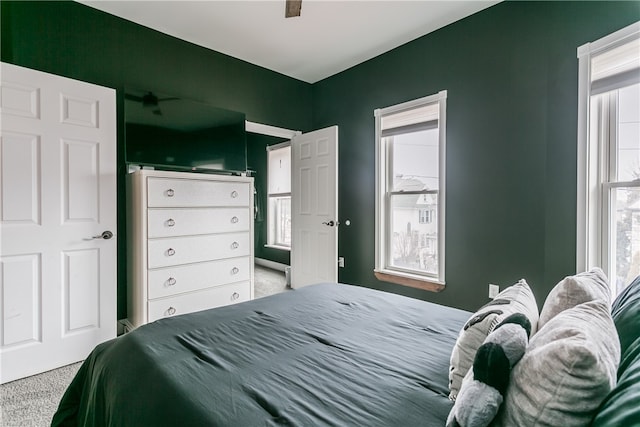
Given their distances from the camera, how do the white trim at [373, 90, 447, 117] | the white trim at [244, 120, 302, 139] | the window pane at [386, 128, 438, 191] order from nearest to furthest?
the white trim at [373, 90, 447, 117] < the window pane at [386, 128, 438, 191] < the white trim at [244, 120, 302, 139]

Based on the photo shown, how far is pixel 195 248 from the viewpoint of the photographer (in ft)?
9.19


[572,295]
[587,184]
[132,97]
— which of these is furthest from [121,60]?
[587,184]

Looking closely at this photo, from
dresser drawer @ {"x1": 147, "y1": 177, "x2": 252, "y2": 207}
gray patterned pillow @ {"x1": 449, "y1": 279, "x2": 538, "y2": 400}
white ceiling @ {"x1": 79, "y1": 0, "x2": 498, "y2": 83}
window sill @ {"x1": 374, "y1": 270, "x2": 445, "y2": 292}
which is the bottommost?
window sill @ {"x1": 374, "y1": 270, "x2": 445, "y2": 292}

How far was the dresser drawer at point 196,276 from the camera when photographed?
8.54 ft

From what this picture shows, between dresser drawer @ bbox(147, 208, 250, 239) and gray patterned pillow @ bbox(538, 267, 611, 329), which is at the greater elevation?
dresser drawer @ bbox(147, 208, 250, 239)

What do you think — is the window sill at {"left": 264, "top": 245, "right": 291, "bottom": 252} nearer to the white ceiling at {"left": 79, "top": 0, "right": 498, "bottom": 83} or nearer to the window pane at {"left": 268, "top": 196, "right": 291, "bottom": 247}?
the window pane at {"left": 268, "top": 196, "right": 291, "bottom": 247}

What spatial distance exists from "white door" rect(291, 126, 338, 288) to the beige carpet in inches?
93.6

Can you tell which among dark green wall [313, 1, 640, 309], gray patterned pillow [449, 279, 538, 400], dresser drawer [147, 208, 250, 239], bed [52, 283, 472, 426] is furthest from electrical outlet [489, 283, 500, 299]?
dresser drawer [147, 208, 250, 239]

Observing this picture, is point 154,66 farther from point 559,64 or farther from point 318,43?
point 559,64

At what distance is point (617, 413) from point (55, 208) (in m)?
3.03

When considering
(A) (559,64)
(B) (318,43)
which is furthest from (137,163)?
(A) (559,64)

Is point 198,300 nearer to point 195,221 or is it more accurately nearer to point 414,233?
point 195,221

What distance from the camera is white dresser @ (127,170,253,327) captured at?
8.38ft

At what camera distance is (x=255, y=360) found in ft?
3.53
